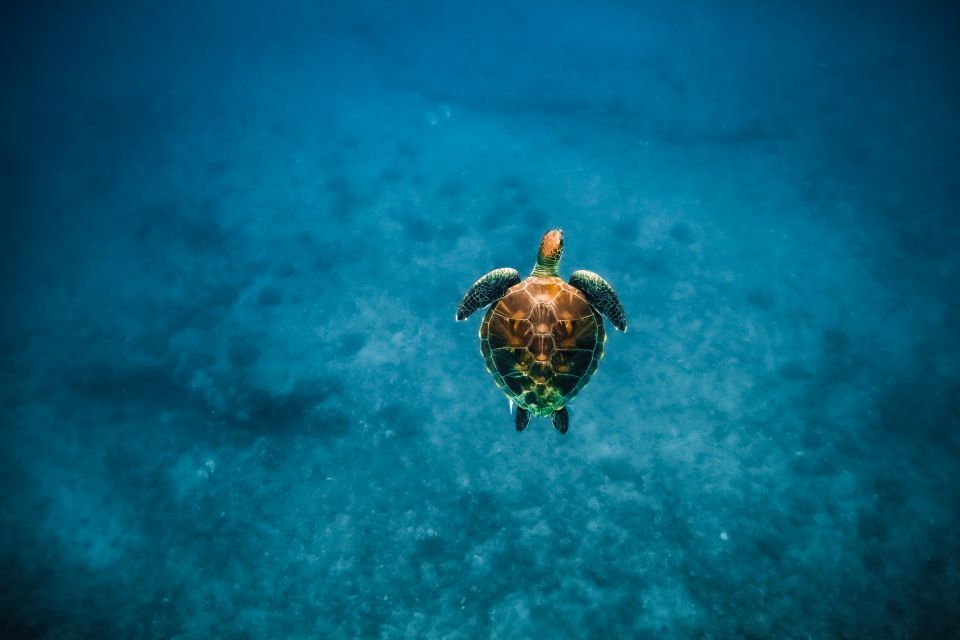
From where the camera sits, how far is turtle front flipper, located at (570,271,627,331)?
4352mm

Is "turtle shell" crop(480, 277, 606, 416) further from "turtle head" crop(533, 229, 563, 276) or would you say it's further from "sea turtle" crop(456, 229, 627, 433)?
"turtle head" crop(533, 229, 563, 276)

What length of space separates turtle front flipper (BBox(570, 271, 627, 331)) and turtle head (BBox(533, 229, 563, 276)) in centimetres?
38

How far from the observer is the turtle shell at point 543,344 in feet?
12.1

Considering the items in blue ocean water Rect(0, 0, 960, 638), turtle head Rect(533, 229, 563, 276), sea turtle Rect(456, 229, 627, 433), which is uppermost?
turtle head Rect(533, 229, 563, 276)

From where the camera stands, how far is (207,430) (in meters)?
6.09

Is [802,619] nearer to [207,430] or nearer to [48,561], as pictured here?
[207,430]

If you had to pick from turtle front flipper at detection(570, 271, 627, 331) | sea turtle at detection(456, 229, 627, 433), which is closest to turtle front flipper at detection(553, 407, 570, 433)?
sea turtle at detection(456, 229, 627, 433)

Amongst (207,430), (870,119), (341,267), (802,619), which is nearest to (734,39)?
(870,119)

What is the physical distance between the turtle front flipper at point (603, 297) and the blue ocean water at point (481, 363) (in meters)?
1.83

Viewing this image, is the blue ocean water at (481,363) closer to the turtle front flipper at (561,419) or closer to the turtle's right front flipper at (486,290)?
the turtle front flipper at (561,419)

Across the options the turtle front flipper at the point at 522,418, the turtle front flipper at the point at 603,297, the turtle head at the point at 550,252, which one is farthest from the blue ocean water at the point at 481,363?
the turtle head at the point at 550,252

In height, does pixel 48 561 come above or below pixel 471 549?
below

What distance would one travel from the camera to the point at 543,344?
3656 mm

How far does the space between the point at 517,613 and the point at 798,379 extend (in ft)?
17.9
